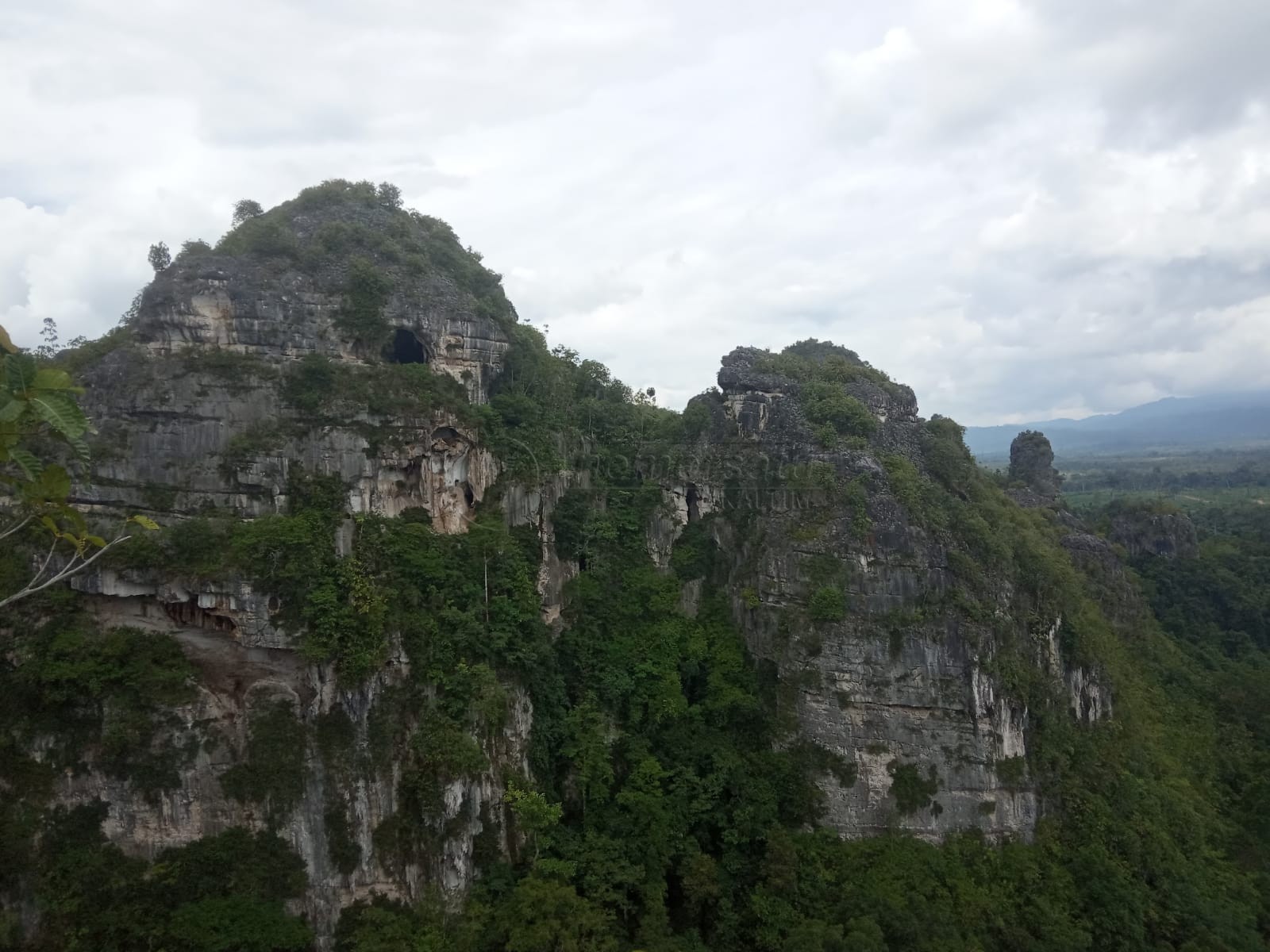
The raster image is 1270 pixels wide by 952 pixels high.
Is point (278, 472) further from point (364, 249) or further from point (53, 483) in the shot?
point (53, 483)

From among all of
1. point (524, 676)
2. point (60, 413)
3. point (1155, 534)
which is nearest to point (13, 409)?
point (60, 413)

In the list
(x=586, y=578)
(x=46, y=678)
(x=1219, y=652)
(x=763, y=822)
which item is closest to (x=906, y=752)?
(x=763, y=822)

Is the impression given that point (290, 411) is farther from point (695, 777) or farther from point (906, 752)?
point (906, 752)

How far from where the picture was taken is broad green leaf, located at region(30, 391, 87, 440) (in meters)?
5.06

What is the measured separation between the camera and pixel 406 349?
2970cm

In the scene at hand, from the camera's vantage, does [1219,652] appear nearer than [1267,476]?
Yes

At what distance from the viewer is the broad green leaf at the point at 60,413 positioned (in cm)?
506

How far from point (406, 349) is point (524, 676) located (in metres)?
14.8

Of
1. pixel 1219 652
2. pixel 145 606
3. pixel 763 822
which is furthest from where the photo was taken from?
pixel 1219 652

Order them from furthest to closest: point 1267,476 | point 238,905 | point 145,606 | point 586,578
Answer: point 1267,476
point 586,578
point 145,606
point 238,905

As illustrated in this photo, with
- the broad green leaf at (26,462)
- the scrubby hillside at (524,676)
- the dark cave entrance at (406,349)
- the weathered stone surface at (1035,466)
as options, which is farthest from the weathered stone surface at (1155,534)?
the broad green leaf at (26,462)

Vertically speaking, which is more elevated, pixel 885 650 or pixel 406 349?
pixel 406 349

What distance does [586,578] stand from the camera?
95.0ft

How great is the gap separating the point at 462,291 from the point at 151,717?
19.3 metres
